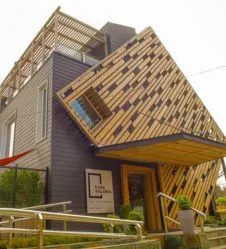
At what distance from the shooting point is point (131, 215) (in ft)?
24.1

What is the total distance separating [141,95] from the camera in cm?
1112

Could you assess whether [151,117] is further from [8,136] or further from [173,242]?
[8,136]

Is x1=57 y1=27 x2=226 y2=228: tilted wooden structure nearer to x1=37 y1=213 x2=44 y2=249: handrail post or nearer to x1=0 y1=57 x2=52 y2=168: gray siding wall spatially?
x1=0 y1=57 x2=52 y2=168: gray siding wall

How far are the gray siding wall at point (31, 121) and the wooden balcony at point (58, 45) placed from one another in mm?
561

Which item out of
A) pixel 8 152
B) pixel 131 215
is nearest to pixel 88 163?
pixel 131 215

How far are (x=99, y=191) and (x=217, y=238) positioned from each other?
350 cm

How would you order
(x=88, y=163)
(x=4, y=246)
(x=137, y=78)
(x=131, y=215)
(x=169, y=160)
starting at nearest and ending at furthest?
1. (x=4, y=246)
2. (x=131, y=215)
3. (x=88, y=163)
4. (x=169, y=160)
5. (x=137, y=78)

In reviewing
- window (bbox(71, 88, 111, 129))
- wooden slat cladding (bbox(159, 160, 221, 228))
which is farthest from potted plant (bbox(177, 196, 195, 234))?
window (bbox(71, 88, 111, 129))

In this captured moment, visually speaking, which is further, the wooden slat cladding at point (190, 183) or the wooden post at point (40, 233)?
the wooden slat cladding at point (190, 183)

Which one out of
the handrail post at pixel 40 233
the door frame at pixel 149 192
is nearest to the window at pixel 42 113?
the door frame at pixel 149 192

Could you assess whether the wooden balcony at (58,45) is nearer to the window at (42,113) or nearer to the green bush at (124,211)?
the window at (42,113)

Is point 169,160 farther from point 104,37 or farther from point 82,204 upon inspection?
point 104,37

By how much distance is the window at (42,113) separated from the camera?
30.5 ft

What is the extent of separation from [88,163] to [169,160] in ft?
10.9
